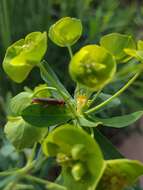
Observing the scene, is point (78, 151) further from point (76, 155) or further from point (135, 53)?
point (135, 53)

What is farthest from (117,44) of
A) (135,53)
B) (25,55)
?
(25,55)

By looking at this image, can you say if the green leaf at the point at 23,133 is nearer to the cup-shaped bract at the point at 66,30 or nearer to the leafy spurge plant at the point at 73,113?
the leafy spurge plant at the point at 73,113

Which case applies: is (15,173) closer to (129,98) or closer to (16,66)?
(16,66)

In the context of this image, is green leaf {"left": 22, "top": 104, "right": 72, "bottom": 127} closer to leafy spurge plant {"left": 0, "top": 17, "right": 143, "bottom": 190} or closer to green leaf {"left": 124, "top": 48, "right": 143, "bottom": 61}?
leafy spurge plant {"left": 0, "top": 17, "right": 143, "bottom": 190}

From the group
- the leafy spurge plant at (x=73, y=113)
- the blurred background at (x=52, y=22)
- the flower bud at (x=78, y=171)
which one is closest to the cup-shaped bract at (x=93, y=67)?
the leafy spurge plant at (x=73, y=113)

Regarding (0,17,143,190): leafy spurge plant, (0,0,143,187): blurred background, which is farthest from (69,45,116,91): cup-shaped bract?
(0,0,143,187): blurred background

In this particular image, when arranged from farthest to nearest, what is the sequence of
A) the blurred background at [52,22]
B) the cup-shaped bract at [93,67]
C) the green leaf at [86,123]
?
the blurred background at [52,22] < the green leaf at [86,123] < the cup-shaped bract at [93,67]
